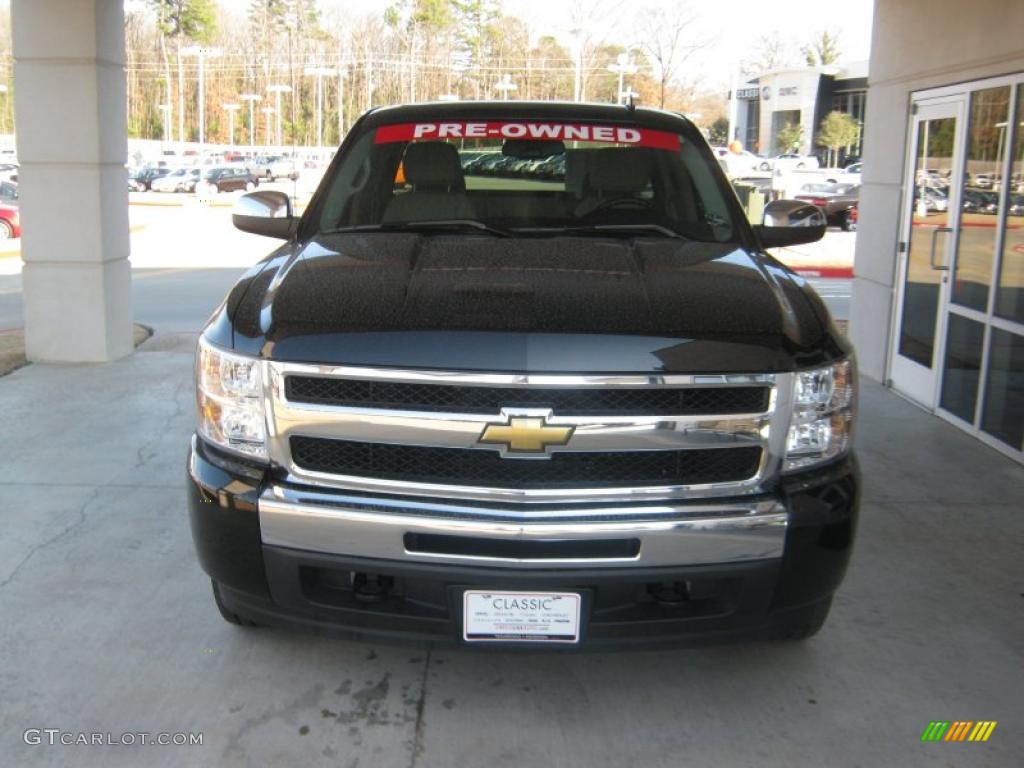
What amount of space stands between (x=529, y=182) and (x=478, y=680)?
1973 mm

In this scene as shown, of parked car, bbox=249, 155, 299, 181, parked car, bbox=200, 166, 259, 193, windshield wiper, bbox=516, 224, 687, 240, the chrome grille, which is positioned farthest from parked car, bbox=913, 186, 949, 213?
parked car, bbox=249, 155, 299, 181

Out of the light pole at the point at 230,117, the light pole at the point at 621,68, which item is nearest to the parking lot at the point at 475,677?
the light pole at the point at 621,68

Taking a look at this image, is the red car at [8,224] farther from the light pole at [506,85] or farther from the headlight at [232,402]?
the light pole at [506,85]

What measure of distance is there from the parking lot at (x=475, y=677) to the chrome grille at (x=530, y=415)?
53 cm

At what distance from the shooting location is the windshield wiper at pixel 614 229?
3.95 metres

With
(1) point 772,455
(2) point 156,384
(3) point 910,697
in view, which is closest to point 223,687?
(1) point 772,455

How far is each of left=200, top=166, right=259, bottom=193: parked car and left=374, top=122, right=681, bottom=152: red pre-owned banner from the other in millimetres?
40326

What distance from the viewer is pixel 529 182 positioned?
4.27 metres

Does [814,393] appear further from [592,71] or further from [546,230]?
[592,71]

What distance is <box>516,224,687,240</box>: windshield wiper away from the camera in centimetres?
395

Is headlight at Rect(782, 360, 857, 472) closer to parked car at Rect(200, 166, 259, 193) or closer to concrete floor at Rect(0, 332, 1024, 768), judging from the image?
concrete floor at Rect(0, 332, 1024, 768)

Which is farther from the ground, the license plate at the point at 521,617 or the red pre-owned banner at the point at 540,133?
the red pre-owned banner at the point at 540,133

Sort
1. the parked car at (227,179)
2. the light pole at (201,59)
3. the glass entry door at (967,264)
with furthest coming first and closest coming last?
the light pole at (201,59), the parked car at (227,179), the glass entry door at (967,264)

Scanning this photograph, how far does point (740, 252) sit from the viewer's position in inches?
147
